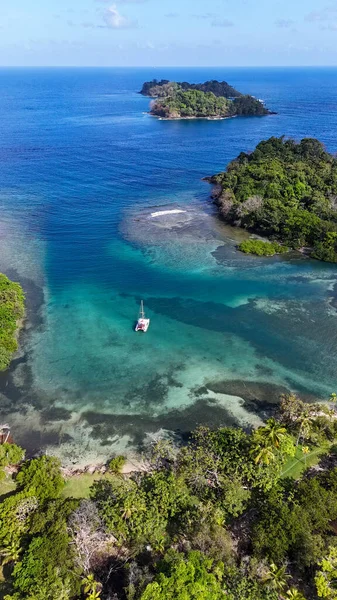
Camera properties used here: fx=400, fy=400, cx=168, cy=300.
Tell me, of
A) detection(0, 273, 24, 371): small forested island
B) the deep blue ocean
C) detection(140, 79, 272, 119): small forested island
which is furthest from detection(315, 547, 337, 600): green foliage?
detection(140, 79, 272, 119): small forested island

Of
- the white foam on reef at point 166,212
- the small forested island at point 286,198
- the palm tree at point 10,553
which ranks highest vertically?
the small forested island at point 286,198

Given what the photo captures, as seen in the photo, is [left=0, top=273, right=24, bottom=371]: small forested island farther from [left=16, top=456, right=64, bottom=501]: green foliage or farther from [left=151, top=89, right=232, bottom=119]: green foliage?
[left=151, top=89, right=232, bottom=119]: green foliage

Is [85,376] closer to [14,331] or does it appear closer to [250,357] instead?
[14,331]

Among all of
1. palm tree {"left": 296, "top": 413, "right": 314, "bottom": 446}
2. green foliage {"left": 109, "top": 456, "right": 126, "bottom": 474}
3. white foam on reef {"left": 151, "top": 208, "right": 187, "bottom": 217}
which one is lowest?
green foliage {"left": 109, "top": 456, "right": 126, "bottom": 474}

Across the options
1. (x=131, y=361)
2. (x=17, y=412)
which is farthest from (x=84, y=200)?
Result: (x=17, y=412)

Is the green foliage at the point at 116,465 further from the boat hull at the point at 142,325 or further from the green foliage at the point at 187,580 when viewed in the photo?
the boat hull at the point at 142,325

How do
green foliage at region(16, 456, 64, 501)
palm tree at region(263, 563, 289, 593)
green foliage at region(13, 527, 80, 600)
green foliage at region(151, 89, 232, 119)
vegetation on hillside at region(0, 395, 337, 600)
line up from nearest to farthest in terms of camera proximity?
1. green foliage at region(13, 527, 80, 600)
2. vegetation on hillside at region(0, 395, 337, 600)
3. palm tree at region(263, 563, 289, 593)
4. green foliage at region(16, 456, 64, 501)
5. green foliage at region(151, 89, 232, 119)

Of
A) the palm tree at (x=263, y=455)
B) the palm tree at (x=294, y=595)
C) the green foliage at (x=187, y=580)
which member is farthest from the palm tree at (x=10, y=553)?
the palm tree at (x=263, y=455)
